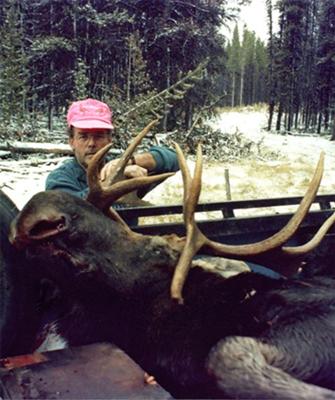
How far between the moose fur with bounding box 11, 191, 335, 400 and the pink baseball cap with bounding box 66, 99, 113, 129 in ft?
3.96

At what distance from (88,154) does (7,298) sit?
166cm

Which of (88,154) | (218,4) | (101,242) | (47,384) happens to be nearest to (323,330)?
(101,242)

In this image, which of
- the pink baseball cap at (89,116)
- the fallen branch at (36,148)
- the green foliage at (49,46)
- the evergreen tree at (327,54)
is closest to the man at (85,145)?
the pink baseball cap at (89,116)

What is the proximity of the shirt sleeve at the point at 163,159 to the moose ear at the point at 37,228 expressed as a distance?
1646 millimetres

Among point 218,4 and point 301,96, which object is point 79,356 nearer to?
point 218,4

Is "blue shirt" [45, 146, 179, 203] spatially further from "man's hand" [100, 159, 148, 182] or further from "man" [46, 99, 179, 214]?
"man's hand" [100, 159, 148, 182]

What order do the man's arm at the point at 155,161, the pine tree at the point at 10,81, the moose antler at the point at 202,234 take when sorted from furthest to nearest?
1. the pine tree at the point at 10,81
2. the man's arm at the point at 155,161
3. the moose antler at the point at 202,234

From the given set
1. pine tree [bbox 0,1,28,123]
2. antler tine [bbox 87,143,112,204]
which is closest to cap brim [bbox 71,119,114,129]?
antler tine [bbox 87,143,112,204]

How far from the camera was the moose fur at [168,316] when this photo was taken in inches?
102

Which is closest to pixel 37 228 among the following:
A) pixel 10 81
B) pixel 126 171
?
pixel 126 171

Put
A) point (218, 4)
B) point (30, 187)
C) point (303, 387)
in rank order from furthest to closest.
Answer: point (218, 4) < point (30, 187) < point (303, 387)

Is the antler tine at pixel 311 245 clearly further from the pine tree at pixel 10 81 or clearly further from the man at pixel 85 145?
the pine tree at pixel 10 81

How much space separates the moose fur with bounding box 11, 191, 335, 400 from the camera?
102 inches

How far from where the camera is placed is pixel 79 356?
2273 mm
